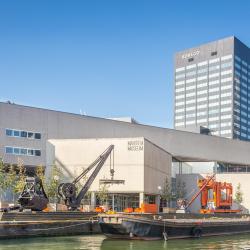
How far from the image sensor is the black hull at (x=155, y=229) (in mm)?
41938

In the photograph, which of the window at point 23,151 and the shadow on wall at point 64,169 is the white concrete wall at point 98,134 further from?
the shadow on wall at point 64,169

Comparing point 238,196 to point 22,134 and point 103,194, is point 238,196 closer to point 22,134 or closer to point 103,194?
point 103,194

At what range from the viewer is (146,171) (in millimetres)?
83188

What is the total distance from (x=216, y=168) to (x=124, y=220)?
243 feet

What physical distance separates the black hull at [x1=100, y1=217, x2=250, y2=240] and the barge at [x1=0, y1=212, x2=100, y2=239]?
270 inches

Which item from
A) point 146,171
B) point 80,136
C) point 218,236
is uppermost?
point 80,136

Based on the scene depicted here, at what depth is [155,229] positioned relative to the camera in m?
42.6

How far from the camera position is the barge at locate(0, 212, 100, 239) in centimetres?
4488

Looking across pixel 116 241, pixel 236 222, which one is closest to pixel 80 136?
pixel 236 222

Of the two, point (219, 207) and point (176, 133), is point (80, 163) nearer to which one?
point (219, 207)

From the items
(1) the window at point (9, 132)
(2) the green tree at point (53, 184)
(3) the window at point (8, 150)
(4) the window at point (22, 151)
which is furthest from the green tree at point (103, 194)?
(1) the window at point (9, 132)

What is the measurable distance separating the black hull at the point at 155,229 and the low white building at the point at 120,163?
3400cm

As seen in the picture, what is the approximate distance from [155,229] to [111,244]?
4071mm

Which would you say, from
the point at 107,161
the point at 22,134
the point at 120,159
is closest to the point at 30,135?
the point at 22,134
